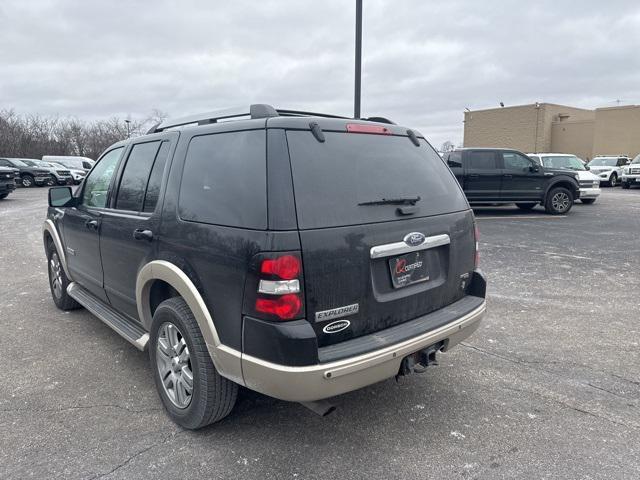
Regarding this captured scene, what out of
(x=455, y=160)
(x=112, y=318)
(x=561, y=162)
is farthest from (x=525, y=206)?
(x=112, y=318)

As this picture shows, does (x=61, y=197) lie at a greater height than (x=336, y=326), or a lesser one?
greater

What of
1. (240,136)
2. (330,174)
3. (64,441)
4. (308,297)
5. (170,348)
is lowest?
(64,441)

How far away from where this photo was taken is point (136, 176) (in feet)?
12.0

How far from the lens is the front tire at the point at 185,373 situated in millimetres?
2787

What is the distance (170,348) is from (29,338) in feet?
7.49

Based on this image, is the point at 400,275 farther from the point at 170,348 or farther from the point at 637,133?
the point at 637,133

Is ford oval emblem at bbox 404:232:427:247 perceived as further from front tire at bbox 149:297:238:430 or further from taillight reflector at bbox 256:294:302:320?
front tire at bbox 149:297:238:430

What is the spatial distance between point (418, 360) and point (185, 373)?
4.67ft

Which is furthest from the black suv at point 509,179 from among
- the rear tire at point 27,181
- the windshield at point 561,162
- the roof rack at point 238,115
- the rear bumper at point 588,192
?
the rear tire at point 27,181

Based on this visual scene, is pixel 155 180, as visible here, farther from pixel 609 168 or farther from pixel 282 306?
pixel 609 168

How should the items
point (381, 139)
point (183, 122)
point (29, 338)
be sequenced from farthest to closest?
point (29, 338) < point (183, 122) < point (381, 139)

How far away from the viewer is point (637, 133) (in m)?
36.8

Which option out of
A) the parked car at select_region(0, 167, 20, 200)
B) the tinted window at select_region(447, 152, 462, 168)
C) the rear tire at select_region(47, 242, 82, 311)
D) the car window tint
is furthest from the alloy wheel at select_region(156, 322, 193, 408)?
the parked car at select_region(0, 167, 20, 200)

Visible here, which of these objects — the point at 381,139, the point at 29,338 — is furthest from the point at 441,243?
the point at 29,338
